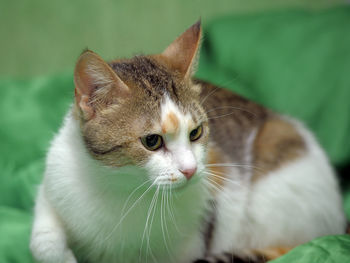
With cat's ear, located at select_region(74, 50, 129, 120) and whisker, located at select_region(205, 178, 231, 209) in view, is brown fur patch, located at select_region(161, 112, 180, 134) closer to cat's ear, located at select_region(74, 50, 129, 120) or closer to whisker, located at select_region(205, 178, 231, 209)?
cat's ear, located at select_region(74, 50, 129, 120)

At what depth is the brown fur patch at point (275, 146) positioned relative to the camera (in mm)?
1579

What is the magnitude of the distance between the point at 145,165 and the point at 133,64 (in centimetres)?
32

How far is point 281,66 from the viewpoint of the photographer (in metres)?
2.17

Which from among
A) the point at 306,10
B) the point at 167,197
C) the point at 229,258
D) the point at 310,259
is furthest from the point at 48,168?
the point at 306,10

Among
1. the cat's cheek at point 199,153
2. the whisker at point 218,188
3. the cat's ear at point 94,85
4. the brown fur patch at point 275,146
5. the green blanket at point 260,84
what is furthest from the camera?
the green blanket at point 260,84

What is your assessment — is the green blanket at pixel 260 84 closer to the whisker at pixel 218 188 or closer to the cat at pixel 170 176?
the cat at pixel 170 176

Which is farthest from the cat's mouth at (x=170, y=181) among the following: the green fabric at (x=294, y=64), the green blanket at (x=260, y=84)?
the green fabric at (x=294, y=64)

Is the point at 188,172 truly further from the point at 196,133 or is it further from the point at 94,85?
A: the point at 94,85

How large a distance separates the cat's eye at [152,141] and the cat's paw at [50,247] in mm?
412

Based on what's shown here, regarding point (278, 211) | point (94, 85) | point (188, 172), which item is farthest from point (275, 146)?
point (94, 85)

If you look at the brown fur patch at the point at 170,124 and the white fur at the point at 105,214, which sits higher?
the brown fur patch at the point at 170,124

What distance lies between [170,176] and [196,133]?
0.19 m

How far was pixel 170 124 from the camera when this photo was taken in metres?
1.05

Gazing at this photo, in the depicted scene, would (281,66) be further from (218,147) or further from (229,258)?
(229,258)
